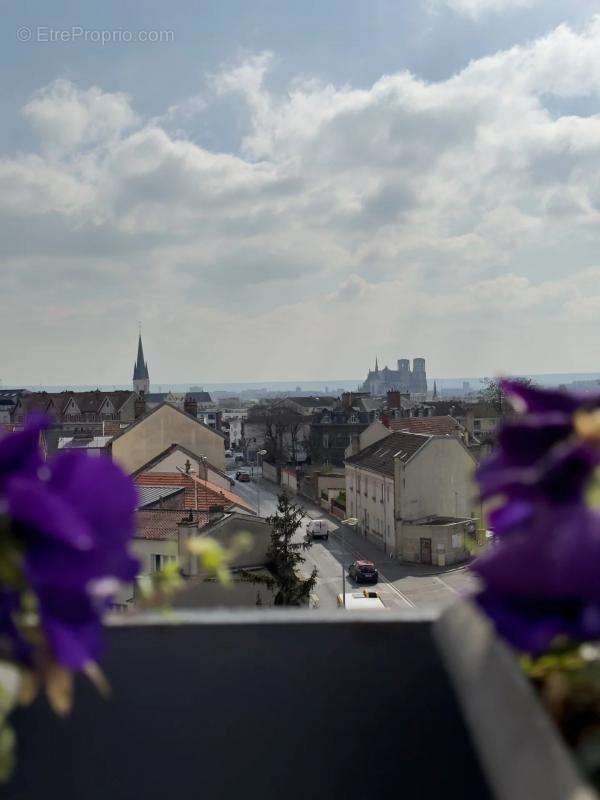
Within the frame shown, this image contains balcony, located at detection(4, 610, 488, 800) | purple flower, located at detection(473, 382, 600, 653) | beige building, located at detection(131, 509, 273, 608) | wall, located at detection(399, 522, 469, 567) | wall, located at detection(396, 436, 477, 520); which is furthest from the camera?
wall, located at detection(396, 436, 477, 520)

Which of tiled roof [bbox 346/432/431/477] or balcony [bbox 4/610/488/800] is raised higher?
balcony [bbox 4/610/488/800]

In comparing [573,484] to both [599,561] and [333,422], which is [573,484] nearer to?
[599,561]

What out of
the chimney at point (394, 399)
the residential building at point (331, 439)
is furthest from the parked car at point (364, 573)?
the residential building at point (331, 439)

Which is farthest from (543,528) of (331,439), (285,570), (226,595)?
(331,439)

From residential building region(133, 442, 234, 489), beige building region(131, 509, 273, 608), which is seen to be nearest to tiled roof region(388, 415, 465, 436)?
residential building region(133, 442, 234, 489)

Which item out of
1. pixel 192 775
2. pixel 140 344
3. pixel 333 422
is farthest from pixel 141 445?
pixel 140 344

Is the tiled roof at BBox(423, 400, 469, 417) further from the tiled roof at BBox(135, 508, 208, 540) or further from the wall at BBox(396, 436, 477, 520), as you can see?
the tiled roof at BBox(135, 508, 208, 540)

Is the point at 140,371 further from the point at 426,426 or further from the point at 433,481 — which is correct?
the point at 433,481

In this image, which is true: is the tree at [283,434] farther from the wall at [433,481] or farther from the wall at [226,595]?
the wall at [226,595]
